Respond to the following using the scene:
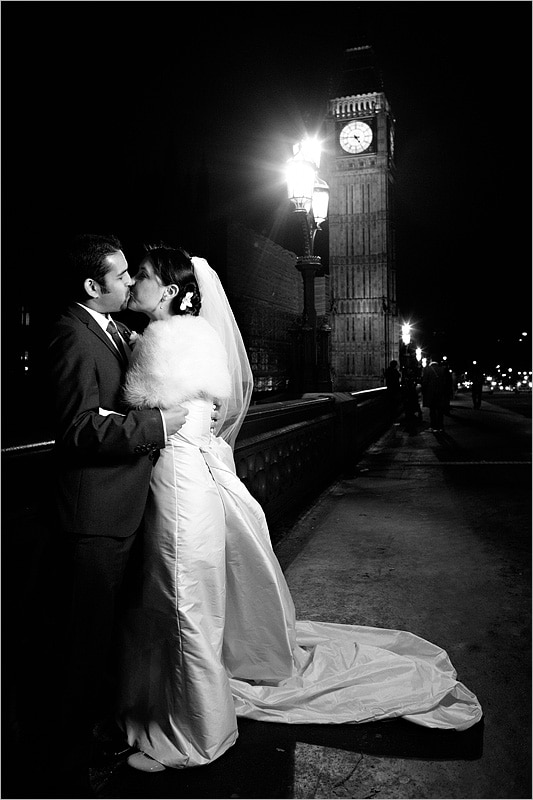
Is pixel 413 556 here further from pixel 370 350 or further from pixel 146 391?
pixel 370 350

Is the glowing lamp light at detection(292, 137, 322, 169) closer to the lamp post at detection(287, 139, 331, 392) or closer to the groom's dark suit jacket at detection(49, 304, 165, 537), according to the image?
the lamp post at detection(287, 139, 331, 392)

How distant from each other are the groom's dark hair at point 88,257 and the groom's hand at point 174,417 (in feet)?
1.61

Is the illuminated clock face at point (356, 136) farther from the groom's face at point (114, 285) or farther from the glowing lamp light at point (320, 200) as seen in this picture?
the groom's face at point (114, 285)

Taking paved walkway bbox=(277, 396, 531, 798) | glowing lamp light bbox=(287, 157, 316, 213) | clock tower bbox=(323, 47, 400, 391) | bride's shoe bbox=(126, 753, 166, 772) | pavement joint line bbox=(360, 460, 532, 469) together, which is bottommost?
pavement joint line bbox=(360, 460, 532, 469)

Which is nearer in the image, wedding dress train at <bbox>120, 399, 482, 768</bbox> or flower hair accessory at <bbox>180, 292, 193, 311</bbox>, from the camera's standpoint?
wedding dress train at <bbox>120, 399, 482, 768</bbox>

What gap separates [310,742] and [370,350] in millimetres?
50611

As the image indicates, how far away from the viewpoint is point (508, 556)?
453 centimetres

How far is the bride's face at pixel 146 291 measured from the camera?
7.26 ft

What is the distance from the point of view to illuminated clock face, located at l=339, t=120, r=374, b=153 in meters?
52.8

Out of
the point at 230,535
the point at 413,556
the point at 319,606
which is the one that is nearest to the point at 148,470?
the point at 230,535

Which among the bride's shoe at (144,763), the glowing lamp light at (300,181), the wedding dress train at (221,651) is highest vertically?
the glowing lamp light at (300,181)

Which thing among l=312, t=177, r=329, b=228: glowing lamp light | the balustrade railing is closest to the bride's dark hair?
the balustrade railing

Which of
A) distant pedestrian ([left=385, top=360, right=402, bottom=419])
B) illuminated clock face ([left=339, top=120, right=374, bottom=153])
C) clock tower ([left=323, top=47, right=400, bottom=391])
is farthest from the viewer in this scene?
illuminated clock face ([left=339, top=120, right=374, bottom=153])

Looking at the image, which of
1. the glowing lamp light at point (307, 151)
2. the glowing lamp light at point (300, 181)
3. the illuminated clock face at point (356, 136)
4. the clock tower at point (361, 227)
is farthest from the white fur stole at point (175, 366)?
the illuminated clock face at point (356, 136)
